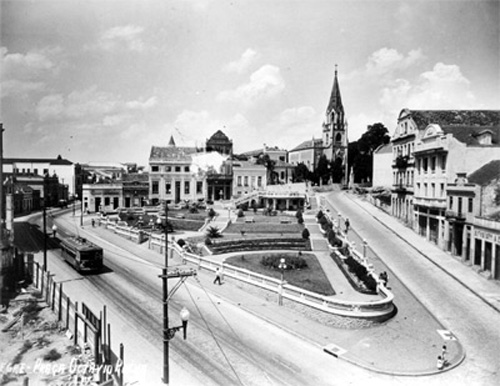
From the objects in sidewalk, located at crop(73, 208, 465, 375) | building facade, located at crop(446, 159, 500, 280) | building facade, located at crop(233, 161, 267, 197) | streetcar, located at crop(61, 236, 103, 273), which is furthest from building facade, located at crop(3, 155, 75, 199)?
building facade, located at crop(446, 159, 500, 280)

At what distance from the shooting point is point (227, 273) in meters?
27.6

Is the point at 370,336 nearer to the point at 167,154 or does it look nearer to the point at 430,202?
the point at 430,202

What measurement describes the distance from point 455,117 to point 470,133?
1012 centimetres

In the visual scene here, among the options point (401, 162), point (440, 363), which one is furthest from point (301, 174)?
point (440, 363)

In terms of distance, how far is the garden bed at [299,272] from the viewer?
82.7 ft

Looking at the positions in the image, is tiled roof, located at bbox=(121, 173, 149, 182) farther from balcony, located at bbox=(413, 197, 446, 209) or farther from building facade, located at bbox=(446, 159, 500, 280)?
building facade, located at bbox=(446, 159, 500, 280)

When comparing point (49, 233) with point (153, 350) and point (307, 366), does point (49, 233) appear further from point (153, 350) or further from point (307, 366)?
point (307, 366)

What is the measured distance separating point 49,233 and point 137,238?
1316 centimetres

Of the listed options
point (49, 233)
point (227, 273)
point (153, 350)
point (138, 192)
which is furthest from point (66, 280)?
point (138, 192)

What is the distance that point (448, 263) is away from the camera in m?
31.4

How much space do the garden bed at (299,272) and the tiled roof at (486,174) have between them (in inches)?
578

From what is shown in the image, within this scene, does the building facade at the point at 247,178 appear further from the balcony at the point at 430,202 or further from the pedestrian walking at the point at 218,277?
→ the pedestrian walking at the point at 218,277

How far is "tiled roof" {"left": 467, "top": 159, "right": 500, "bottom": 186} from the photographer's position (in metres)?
31.0

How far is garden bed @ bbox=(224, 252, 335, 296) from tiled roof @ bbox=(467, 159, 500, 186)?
48.1ft
